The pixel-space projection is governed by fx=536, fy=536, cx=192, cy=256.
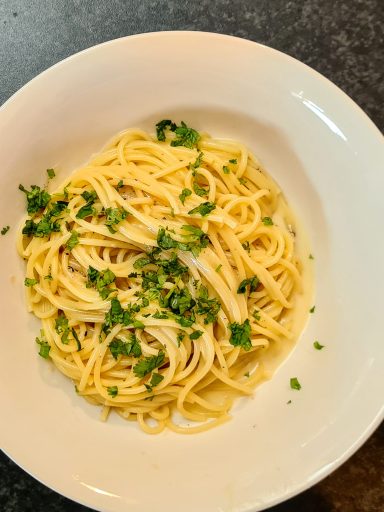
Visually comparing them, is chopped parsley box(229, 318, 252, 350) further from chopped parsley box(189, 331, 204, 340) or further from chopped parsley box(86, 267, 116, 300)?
chopped parsley box(86, 267, 116, 300)

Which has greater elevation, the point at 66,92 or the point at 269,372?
the point at 66,92

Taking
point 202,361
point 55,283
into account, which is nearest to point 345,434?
point 202,361

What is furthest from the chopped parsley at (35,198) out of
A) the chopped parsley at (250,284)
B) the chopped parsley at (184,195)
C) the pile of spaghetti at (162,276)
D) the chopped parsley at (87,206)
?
the chopped parsley at (250,284)

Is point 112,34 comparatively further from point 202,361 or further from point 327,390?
point 327,390

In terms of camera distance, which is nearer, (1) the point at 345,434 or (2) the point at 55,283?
(1) the point at 345,434

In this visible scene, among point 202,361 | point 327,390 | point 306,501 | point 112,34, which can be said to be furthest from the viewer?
point 112,34

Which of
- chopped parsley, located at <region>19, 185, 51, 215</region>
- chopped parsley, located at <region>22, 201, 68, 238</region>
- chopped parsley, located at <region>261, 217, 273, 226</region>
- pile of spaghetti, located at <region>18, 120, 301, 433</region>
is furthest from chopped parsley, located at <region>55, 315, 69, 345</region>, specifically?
chopped parsley, located at <region>261, 217, 273, 226</region>

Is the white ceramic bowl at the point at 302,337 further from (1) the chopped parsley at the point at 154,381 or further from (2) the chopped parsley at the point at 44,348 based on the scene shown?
(1) the chopped parsley at the point at 154,381

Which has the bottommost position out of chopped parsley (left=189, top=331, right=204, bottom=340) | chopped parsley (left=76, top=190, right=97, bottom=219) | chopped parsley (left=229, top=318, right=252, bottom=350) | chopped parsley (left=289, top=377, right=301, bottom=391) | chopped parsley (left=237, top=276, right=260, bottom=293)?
chopped parsley (left=189, top=331, right=204, bottom=340)
